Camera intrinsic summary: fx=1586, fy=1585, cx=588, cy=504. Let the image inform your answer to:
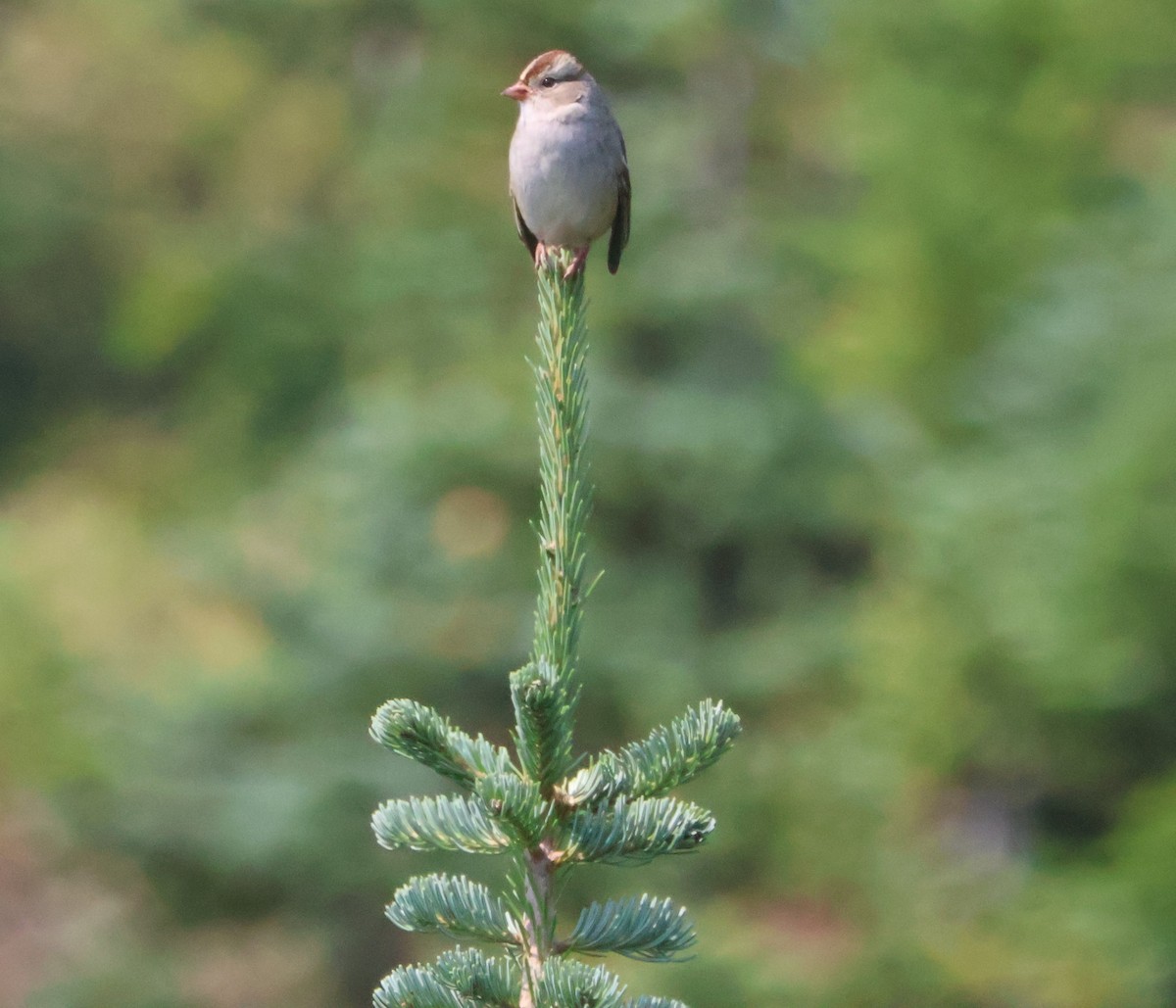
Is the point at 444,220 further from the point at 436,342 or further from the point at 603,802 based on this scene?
the point at 603,802

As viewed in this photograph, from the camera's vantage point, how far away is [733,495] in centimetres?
1016

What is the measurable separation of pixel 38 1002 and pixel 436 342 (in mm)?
5590

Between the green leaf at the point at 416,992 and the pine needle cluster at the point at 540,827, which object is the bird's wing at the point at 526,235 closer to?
the pine needle cluster at the point at 540,827

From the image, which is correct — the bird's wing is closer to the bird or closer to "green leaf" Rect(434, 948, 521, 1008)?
the bird

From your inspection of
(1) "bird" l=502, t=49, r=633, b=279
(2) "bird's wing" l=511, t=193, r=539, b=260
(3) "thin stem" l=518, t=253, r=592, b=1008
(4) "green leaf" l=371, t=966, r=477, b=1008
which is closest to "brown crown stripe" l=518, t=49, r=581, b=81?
(1) "bird" l=502, t=49, r=633, b=279

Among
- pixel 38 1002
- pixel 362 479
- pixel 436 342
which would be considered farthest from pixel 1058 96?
pixel 38 1002

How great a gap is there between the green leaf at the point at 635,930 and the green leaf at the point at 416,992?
16 centimetres

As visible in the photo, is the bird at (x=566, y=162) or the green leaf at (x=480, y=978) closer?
the green leaf at (x=480, y=978)

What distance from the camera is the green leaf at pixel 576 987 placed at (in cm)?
182

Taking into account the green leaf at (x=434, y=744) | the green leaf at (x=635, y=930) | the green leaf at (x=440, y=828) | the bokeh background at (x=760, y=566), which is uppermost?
the bokeh background at (x=760, y=566)

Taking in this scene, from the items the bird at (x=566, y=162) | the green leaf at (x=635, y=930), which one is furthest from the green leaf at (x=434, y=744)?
the bird at (x=566, y=162)

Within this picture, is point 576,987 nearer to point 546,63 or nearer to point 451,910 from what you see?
point 451,910

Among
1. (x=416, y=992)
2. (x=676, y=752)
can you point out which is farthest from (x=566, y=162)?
(x=416, y=992)

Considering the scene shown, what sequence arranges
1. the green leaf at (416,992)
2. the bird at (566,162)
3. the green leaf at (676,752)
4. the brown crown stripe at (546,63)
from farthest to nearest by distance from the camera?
the brown crown stripe at (546,63)
the bird at (566,162)
the green leaf at (676,752)
the green leaf at (416,992)
